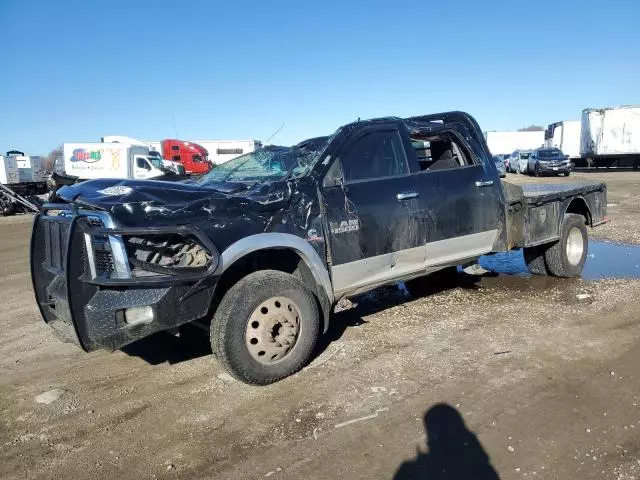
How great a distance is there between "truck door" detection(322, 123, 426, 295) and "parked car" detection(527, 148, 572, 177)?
97.8 ft

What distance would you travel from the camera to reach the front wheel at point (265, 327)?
3.69m

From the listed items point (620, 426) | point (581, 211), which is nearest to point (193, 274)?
point (620, 426)

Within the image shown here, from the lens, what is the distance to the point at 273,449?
3105 mm

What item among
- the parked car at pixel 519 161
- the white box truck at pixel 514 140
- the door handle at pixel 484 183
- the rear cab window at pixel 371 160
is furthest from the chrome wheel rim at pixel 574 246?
the white box truck at pixel 514 140

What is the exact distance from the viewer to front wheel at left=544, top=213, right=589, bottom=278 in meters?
6.71

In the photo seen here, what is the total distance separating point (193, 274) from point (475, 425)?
2.09 m

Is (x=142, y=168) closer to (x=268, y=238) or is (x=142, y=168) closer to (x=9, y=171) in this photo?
(x=9, y=171)

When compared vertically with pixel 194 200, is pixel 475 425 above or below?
below

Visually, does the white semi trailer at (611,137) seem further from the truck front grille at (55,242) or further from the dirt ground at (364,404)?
the truck front grille at (55,242)

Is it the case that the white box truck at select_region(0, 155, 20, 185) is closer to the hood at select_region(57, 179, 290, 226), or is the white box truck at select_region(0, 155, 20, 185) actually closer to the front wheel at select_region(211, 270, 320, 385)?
the hood at select_region(57, 179, 290, 226)

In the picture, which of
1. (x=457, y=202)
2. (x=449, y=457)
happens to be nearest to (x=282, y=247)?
(x=449, y=457)

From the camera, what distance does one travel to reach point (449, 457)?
2.93m

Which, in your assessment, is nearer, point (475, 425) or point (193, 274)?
point (475, 425)

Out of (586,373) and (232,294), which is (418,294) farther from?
(232,294)
